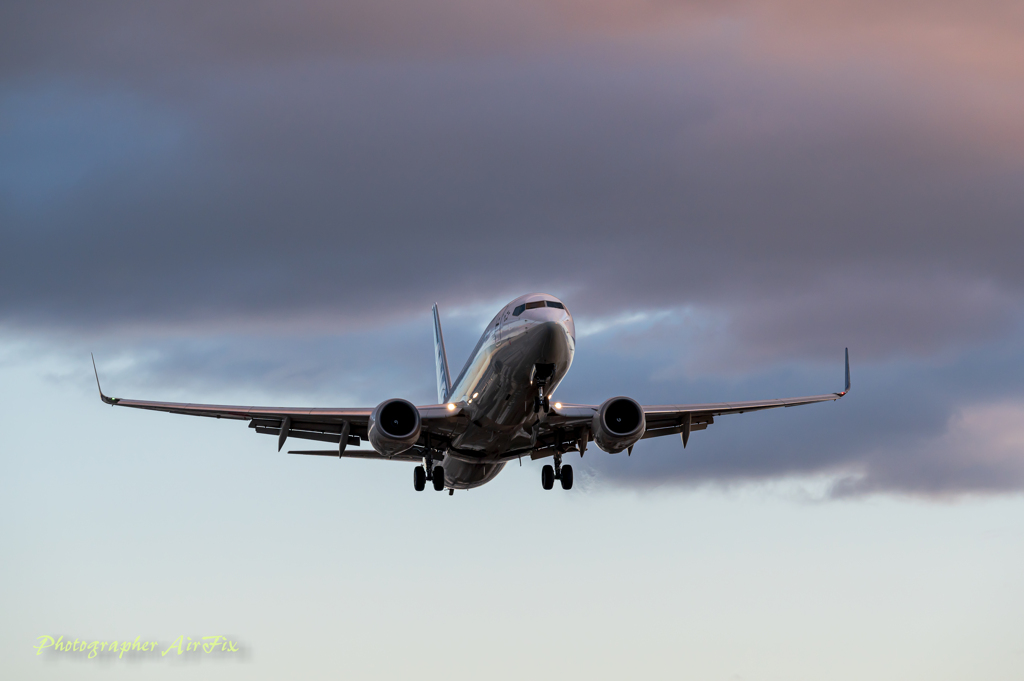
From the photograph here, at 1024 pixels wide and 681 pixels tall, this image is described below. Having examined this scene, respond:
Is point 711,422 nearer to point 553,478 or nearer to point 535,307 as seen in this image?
point 553,478

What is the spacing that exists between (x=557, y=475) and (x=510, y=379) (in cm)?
918

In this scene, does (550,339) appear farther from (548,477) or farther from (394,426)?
(548,477)

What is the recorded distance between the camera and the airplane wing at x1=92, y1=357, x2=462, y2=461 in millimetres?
40156

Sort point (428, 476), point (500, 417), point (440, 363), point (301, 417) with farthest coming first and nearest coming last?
Result: point (440, 363) < point (428, 476) < point (301, 417) < point (500, 417)

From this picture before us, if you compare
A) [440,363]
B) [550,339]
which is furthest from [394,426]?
[440,363]

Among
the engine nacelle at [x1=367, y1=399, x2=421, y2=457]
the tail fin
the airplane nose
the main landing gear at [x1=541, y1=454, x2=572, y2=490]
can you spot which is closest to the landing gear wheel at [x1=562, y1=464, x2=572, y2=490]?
the main landing gear at [x1=541, y1=454, x2=572, y2=490]

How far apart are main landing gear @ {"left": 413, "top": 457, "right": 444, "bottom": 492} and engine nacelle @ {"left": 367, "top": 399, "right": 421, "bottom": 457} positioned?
4806 mm

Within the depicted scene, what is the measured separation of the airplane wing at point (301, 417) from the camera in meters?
40.2

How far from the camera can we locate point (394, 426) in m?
38.7

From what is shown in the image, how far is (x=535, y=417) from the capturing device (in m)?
38.2

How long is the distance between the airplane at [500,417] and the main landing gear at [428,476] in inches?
1.6

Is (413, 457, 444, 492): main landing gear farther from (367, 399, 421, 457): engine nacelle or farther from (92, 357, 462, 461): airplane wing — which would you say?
(367, 399, 421, 457): engine nacelle

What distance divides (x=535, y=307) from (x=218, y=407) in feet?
44.4

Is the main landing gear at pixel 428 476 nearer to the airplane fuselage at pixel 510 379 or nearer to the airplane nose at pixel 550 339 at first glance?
the airplane fuselage at pixel 510 379
